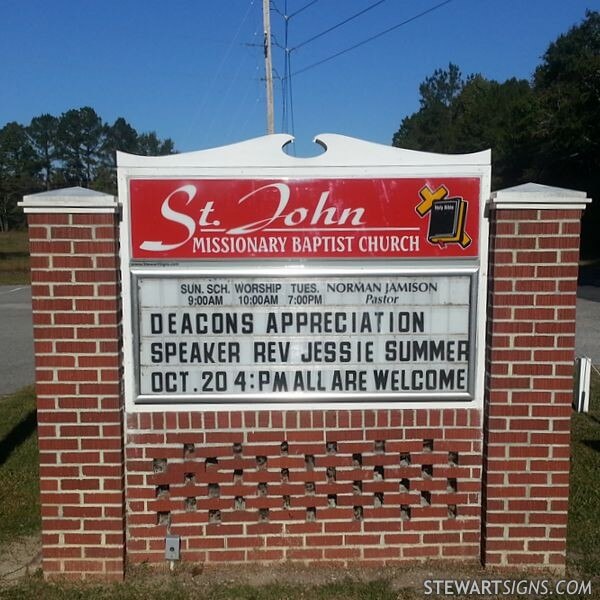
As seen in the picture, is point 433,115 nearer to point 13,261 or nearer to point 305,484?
point 13,261

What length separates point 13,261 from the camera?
37125 millimetres

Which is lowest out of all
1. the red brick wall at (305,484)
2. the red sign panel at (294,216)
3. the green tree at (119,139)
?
the red brick wall at (305,484)

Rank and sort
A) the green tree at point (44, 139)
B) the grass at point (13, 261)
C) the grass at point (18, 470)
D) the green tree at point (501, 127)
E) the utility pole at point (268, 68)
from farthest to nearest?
the green tree at point (44, 139) < the green tree at point (501, 127) < the grass at point (13, 261) < the utility pole at point (268, 68) < the grass at point (18, 470)

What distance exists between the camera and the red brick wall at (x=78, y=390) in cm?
378

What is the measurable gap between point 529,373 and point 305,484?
1496mm

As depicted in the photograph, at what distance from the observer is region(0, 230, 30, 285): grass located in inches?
1202

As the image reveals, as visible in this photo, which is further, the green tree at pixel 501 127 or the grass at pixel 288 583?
the green tree at pixel 501 127

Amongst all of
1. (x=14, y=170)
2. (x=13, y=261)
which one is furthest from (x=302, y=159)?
(x=14, y=170)

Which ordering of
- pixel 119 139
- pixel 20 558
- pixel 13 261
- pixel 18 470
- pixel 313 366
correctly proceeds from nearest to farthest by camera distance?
pixel 313 366
pixel 20 558
pixel 18 470
pixel 13 261
pixel 119 139

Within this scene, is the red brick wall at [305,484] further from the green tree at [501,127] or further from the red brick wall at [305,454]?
the green tree at [501,127]

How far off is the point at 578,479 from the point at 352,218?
10.4 feet

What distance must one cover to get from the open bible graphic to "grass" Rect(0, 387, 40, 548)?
3366 mm

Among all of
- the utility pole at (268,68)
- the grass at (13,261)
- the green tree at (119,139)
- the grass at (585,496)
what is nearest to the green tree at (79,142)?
the green tree at (119,139)

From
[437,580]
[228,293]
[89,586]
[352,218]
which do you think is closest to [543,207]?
[352,218]
